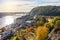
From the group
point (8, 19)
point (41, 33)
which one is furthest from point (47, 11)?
point (8, 19)

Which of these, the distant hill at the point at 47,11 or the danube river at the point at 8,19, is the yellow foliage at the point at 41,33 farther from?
the danube river at the point at 8,19

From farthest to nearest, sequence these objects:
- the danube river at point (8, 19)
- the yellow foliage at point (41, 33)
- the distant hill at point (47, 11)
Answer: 1. the danube river at point (8, 19)
2. the distant hill at point (47, 11)
3. the yellow foliage at point (41, 33)

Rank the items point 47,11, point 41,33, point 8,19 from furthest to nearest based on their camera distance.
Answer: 1. point 8,19
2. point 47,11
3. point 41,33

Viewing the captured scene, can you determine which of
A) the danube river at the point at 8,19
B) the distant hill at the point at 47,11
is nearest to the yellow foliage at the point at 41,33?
the distant hill at the point at 47,11

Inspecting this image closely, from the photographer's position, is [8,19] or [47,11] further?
[8,19]

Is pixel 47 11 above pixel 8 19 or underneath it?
above

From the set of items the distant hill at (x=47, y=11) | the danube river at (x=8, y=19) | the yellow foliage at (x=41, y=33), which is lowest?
the yellow foliage at (x=41, y=33)

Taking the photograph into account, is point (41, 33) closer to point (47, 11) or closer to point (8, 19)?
point (47, 11)

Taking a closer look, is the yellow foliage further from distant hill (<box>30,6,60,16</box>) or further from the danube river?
the danube river

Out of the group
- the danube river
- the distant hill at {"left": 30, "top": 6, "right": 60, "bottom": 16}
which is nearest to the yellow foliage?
the distant hill at {"left": 30, "top": 6, "right": 60, "bottom": 16}

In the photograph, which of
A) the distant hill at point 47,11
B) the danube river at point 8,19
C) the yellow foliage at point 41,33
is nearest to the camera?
the yellow foliage at point 41,33

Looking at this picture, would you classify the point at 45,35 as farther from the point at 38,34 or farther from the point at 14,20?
the point at 14,20
